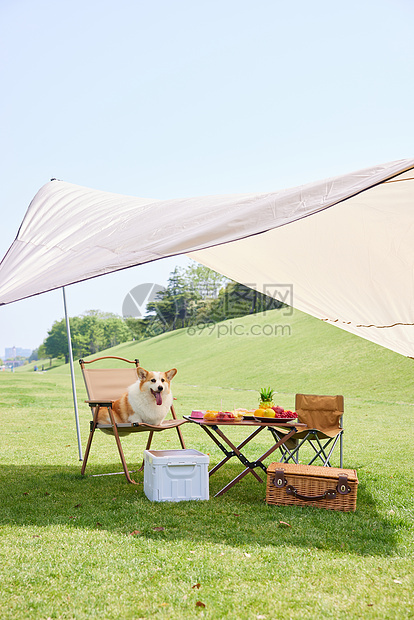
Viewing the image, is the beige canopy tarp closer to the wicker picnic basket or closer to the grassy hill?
the wicker picnic basket

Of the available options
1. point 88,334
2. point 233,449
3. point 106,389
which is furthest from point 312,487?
point 88,334

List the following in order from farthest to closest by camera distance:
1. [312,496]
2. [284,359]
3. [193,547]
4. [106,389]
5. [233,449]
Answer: [284,359] < [106,389] < [233,449] < [312,496] < [193,547]

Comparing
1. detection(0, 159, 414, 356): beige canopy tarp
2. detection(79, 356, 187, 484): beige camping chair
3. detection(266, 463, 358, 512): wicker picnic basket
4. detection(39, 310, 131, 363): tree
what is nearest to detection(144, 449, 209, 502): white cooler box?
detection(266, 463, 358, 512): wicker picnic basket

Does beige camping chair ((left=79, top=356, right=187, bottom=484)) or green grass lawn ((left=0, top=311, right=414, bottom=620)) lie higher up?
beige camping chair ((left=79, top=356, right=187, bottom=484))

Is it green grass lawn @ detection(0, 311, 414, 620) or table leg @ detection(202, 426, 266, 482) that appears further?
table leg @ detection(202, 426, 266, 482)

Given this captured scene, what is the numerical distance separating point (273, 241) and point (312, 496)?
82.4 inches

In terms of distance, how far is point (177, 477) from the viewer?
350 cm

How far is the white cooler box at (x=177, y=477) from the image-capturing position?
3.45m

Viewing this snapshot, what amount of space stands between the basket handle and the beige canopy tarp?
155 centimetres

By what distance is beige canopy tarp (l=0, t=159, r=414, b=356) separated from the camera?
8.93 ft

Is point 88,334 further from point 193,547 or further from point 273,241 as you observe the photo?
point 193,547

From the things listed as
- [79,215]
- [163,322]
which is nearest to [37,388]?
[79,215]

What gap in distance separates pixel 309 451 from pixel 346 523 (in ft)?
9.40

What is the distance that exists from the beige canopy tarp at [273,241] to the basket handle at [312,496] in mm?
1546
